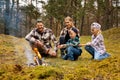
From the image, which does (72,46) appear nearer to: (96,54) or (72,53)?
(72,53)

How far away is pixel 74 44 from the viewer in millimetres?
9094

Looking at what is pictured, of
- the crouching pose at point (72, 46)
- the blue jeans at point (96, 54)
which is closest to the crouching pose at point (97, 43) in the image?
the blue jeans at point (96, 54)

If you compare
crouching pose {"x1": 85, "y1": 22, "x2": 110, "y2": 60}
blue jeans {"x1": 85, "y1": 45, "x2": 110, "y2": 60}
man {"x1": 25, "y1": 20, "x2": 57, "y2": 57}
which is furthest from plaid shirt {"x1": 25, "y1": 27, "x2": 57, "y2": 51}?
crouching pose {"x1": 85, "y1": 22, "x2": 110, "y2": 60}

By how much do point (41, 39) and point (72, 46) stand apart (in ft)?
3.54

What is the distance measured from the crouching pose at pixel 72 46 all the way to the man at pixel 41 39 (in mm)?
454

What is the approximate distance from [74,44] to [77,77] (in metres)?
3.78

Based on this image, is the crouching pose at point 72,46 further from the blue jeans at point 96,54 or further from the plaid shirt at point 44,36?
the plaid shirt at point 44,36

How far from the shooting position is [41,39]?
380 inches

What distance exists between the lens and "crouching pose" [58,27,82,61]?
8961mm

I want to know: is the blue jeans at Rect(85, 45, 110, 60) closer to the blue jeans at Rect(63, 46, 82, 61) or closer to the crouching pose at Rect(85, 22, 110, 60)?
the crouching pose at Rect(85, 22, 110, 60)

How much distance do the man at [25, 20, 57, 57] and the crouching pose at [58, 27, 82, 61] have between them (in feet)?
1.49

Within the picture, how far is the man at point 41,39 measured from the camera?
9.23m

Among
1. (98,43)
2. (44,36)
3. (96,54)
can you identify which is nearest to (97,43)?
(98,43)

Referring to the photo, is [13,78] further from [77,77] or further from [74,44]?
[74,44]
